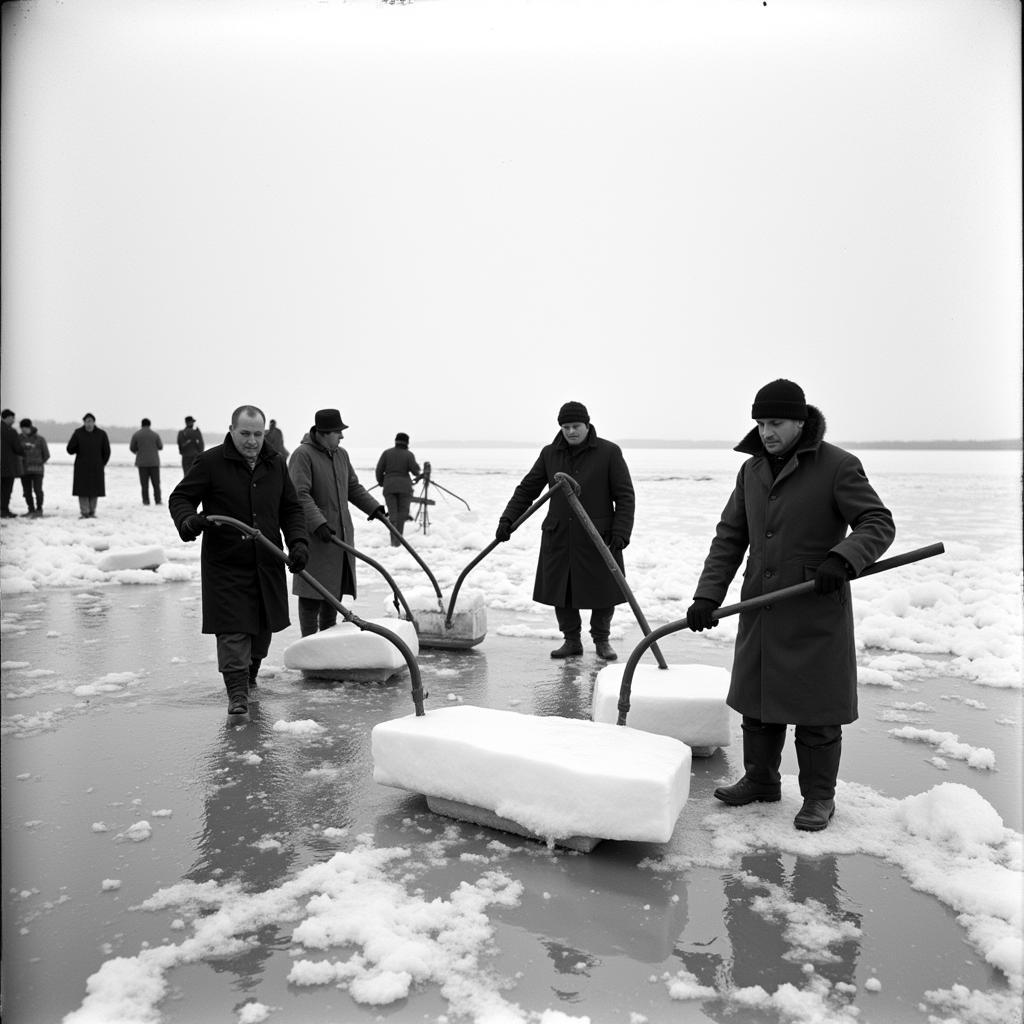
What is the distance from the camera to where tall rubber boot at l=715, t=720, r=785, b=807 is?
3.37 meters

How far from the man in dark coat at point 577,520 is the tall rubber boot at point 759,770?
226 centimetres

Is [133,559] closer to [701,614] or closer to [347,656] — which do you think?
[347,656]

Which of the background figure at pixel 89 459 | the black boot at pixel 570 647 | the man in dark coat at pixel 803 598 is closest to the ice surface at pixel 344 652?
the black boot at pixel 570 647

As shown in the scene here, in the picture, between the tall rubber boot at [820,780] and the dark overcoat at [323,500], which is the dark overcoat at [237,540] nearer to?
the dark overcoat at [323,500]

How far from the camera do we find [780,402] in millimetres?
3178

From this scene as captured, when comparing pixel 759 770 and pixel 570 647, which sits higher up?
pixel 570 647

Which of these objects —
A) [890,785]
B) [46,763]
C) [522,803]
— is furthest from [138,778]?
[890,785]

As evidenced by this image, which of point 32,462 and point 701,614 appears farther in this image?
point 32,462

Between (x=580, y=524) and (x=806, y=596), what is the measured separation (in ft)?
8.59

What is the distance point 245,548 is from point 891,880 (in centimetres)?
332

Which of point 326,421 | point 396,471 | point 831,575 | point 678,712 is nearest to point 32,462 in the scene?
point 396,471

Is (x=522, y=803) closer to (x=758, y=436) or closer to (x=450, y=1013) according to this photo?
(x=450, y=1013)

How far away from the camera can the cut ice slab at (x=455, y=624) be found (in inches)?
241

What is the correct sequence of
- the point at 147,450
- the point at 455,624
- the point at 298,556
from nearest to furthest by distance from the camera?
the point at 298,556 → the point at 455,624 → the point at 147,450
